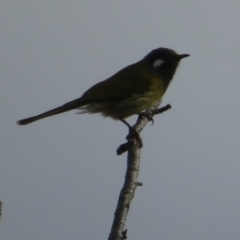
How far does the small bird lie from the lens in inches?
286

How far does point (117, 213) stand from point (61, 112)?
3.47 metres

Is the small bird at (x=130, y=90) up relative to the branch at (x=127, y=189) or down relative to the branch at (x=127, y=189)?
up

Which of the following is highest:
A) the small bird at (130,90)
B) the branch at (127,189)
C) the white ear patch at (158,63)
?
the white ear patch at (158,63)

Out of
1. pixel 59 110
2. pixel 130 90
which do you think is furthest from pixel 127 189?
pixel 130 90

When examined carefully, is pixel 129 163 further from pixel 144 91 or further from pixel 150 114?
pixel 144 91

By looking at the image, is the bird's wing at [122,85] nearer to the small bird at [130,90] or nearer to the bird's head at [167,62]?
the small bird at [130,90]

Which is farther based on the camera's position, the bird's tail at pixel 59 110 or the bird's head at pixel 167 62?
the bird's head at pixel 167 62

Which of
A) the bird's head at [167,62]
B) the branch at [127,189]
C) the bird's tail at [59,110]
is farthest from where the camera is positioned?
the bird's head at [167,62]

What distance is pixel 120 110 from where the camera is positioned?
7.50 m

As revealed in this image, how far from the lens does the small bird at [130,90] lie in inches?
286

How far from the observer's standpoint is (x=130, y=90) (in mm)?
7648

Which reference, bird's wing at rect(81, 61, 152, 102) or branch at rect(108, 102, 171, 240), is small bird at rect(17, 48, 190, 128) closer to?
bird's wing at rect(81, 61, 152, 102)

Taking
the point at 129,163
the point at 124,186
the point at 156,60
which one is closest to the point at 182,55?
the point at 156,60

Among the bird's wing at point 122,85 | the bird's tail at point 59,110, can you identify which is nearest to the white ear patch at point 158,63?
the bird's wing at point 122,85
